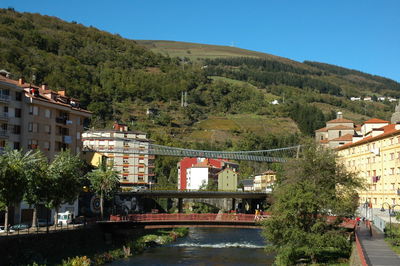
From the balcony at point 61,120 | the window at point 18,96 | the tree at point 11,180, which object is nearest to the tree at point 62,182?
the tree at point 11,180

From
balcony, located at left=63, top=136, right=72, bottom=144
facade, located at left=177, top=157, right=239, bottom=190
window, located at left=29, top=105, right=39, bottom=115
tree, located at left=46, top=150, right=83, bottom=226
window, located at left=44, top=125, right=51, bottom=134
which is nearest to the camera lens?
tree, located at left=46, top=150, right=83, bottom=226

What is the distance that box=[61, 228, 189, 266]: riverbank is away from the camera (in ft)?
156

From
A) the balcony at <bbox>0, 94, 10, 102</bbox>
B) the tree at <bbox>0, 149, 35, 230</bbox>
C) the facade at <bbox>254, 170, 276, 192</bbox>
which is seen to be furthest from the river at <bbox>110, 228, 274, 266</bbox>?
the facade at <bbox>254, 170, 276, 192</bbox>

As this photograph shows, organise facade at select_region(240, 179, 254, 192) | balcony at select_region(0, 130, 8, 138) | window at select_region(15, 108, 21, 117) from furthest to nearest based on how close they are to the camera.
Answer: facade at select_region(240, 179, 254, 192), window at select_region(15, 108, 21, 117), balcony at select_region(0, 130, 8, 138)

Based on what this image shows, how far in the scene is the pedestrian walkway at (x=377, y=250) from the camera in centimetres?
3369

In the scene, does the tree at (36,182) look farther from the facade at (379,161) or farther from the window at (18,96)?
the facade at (379,161)

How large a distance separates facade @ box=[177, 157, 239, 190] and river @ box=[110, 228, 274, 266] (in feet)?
210

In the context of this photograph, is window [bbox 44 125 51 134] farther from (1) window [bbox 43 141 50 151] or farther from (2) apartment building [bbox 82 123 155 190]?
(2) apartment building [bbox 82 123 155 190]

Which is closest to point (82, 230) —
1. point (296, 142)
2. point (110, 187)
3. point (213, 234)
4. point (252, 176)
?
point (110, 187)

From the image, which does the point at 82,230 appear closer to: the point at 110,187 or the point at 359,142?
the point at 110,187

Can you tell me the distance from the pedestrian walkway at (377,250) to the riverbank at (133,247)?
24.0 metres

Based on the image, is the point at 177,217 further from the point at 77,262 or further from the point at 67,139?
the point at 77,262

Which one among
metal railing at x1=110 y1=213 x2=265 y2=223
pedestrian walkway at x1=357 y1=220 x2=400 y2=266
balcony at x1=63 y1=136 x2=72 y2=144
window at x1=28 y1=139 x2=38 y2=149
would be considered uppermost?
balcony at x1=63 y1=136 x2=72 y2=144

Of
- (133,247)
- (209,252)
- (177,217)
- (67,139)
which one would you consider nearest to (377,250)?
(209,252)
